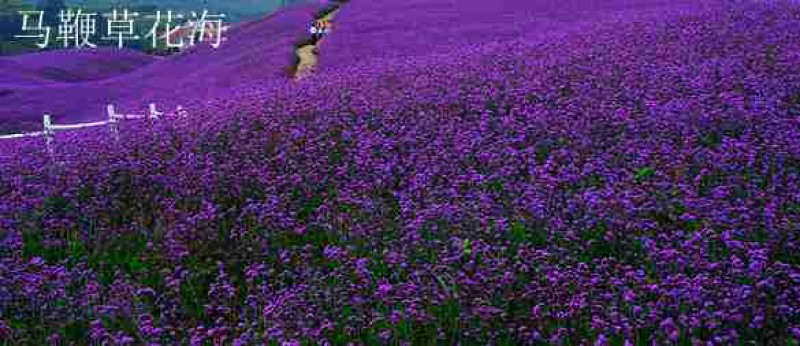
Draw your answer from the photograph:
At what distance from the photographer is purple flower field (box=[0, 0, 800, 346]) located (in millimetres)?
3949

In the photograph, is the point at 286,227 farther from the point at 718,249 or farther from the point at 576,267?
the point at 718,249

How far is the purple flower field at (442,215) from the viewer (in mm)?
3949

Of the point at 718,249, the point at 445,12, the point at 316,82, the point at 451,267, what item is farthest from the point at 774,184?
the point at 445,12

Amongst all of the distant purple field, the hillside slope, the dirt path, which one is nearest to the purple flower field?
the distant purple field

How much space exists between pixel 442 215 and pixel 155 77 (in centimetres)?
2133

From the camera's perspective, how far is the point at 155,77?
24484 millimetres

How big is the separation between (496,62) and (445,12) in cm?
1407

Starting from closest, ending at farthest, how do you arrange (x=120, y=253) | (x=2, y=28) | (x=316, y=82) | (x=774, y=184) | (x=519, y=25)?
(x=774, y=184)
(x=120, y=253)
(x=316, y=82)
(x=519, y=25)
(x=2, y=28)

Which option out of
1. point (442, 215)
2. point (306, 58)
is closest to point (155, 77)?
point (306, 58)

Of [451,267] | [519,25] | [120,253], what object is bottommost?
[120,253]

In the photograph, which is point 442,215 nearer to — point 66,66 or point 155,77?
point 155,77

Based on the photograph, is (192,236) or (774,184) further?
(192,236)

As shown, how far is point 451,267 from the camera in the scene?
446 centimetres

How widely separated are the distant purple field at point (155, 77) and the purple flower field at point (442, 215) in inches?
231
